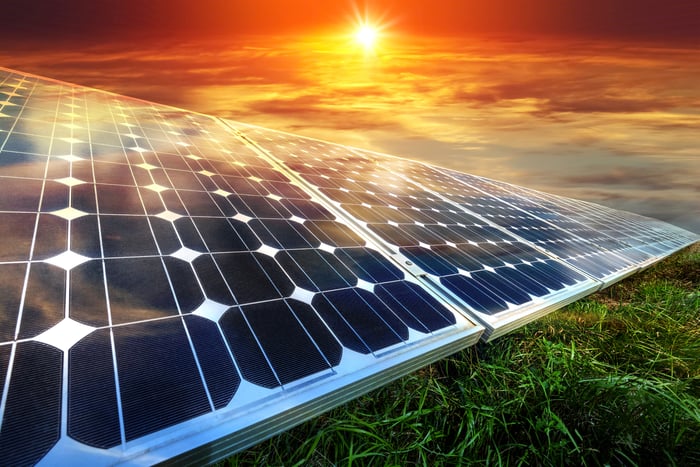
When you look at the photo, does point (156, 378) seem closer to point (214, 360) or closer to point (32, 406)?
point (214, 360)

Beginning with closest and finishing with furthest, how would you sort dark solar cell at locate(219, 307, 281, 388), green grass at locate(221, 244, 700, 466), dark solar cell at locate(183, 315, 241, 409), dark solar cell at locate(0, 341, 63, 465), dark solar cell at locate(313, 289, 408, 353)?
dark solar cell at locate(0, 341, 63, 465) → dark solar cell at locate(183, 315, 241, 409) → dark solar cell at locate(219, 307, 281, 388) → green grass at locate(221, 244, 700, 466) → dark solar cell at locate(313, 289, 408, 353)

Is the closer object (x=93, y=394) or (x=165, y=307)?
(x=93, y=394)

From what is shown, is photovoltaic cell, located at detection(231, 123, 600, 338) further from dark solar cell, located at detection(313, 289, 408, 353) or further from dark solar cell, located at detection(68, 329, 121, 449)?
dark solar cell, located at detection(68, 329, 121, 449)

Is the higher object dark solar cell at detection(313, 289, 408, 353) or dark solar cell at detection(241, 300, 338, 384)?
dark solar cell at detection(241, 300, 338, 384)

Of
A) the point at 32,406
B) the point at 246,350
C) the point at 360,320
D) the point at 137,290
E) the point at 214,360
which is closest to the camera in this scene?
the point at 32,406

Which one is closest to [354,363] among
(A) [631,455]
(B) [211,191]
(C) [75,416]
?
(C) [75,416]

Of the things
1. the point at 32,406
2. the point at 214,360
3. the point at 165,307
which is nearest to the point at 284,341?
the point at 214,360

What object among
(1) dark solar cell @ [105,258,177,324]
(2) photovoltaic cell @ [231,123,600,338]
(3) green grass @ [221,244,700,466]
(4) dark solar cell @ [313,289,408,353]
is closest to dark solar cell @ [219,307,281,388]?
(1) dark solar cell @ [105,258,177,324]

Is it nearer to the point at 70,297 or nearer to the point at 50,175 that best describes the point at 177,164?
the point at 50,175
